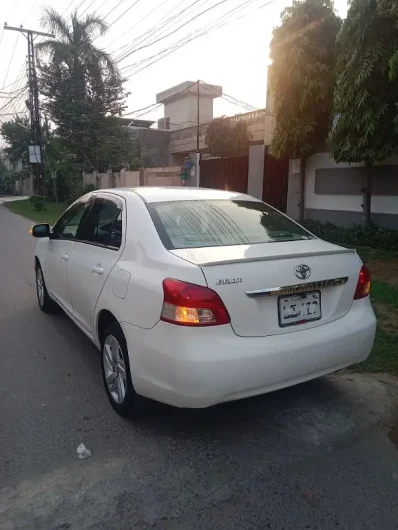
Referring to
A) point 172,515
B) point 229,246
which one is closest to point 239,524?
point 172,515

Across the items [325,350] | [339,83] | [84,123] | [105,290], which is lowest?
[325,350]

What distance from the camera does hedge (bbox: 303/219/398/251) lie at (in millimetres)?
8766

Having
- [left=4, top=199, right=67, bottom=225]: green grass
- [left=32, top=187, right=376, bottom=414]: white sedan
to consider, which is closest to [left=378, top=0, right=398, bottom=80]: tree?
[left=32, top=187, right=376, bottom=414]: white sedan

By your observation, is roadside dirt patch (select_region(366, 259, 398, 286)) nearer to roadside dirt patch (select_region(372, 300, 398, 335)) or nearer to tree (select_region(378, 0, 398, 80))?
roadside dirt patch (select_region(372, 300, 398, 335))

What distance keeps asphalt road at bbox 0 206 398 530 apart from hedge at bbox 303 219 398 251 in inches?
232

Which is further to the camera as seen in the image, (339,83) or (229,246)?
(339,83)

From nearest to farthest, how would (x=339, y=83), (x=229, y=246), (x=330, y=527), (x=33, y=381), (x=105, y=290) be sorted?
(x=330, y=527) < (x=229, y=246) < (x=105, y=290) < (x=33, y=381) < (x=339, y=83)

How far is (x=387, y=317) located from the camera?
4879 mm

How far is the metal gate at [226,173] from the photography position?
43.8 ft

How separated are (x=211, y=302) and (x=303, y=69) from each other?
8787 millimetres

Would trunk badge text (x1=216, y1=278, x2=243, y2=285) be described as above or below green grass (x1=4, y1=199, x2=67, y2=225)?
above

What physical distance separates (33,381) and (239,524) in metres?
2.13

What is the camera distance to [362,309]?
9.86 ft

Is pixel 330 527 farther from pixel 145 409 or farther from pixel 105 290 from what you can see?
pixel 105 290
